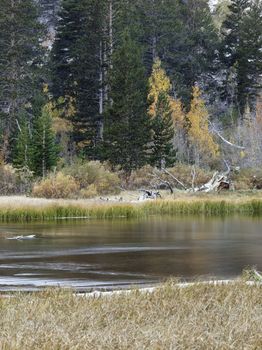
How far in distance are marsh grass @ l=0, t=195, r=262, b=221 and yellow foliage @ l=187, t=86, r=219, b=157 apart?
72.1 ft

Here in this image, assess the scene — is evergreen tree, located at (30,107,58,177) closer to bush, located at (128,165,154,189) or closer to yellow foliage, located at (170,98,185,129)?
bush, located at (128,165,154,189)

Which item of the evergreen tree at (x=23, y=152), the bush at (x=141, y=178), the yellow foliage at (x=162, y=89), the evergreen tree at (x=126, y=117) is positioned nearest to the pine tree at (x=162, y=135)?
the evergreen tree at (x=126, y=117)

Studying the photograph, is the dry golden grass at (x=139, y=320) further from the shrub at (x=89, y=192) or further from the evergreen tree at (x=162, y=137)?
the evergreen tree at (x=162, y=137)

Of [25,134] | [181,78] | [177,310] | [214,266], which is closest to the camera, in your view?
[177,310]

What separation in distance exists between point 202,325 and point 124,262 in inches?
493

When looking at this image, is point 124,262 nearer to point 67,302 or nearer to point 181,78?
point 67,302

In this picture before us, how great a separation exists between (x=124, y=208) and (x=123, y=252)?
16313mm

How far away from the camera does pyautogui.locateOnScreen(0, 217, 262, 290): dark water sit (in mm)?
19336

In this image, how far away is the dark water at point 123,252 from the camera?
1934 cm

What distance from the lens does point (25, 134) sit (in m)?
56.0

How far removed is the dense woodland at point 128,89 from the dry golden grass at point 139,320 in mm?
40051

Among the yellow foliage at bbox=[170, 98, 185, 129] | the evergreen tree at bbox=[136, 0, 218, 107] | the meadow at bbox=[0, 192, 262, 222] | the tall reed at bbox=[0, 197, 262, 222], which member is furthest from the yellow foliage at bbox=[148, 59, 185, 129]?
the tall reed at bbox=[0, 197, 262, 222]

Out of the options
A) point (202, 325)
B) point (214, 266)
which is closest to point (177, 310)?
point (202, 325)

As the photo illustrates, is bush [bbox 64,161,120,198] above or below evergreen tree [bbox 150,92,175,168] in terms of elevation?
below
